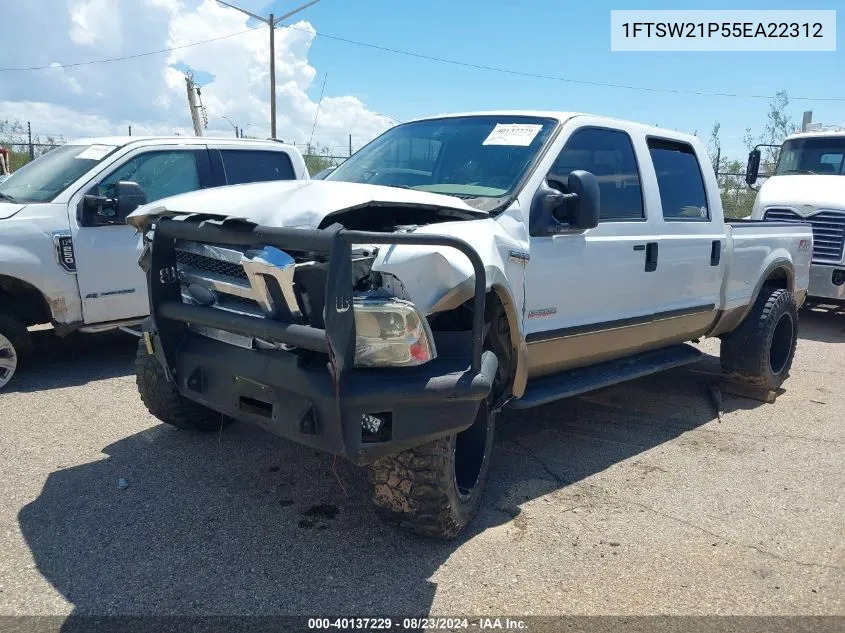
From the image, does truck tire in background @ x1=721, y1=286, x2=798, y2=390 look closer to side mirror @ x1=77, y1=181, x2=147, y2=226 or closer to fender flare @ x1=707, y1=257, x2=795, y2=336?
fender flare @ x1=707, y1=257, x2=795, y2=336

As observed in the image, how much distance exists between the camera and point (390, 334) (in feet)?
9.12

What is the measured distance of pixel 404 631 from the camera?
2.70 meters

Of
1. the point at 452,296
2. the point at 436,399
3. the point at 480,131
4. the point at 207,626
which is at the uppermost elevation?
the point at 480,131

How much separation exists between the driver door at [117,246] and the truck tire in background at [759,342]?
4.77m

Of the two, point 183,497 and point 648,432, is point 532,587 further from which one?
point 648,432

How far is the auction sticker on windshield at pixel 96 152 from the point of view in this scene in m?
5.98

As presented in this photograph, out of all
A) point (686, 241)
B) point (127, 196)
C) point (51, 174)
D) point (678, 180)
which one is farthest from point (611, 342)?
point (51, 174)

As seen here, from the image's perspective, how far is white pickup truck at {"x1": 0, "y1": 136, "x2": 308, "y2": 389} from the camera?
17.8ft

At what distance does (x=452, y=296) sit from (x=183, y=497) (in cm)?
185

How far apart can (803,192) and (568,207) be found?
7.43 m

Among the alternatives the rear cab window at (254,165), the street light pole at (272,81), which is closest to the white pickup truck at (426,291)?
the rear cab window at (254,165)

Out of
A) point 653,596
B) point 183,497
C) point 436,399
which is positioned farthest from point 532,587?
point 183,497

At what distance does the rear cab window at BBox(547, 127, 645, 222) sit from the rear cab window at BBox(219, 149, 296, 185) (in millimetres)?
3435

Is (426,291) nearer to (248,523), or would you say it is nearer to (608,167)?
(248,523)
